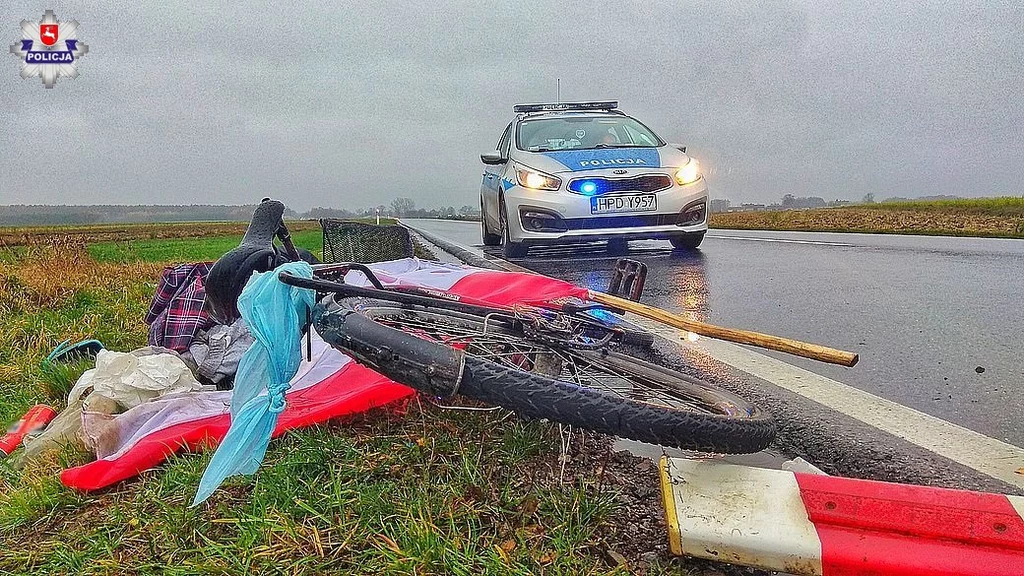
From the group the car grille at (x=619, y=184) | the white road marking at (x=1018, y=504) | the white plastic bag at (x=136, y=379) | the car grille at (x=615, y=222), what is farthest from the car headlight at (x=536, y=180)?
the white road marking at (x=1018, y=504)

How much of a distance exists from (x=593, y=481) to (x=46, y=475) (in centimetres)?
185

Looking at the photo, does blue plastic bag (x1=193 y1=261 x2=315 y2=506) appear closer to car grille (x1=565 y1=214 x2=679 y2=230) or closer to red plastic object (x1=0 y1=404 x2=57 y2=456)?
red plastic object (x1=0 y1=404 x2=57 y2=456)

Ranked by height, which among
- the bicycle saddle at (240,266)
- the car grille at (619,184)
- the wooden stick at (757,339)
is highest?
the car grille at (619,184)

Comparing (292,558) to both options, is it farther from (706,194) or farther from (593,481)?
(706,194)

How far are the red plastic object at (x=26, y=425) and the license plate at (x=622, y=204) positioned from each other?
510 cm

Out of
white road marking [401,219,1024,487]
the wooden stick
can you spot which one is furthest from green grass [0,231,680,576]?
white road marking [401,219,1024,487]

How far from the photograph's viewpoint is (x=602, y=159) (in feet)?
23.9

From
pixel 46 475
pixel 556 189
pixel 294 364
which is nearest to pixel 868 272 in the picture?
pixel 556 189

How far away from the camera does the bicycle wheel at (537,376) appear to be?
1.50 m

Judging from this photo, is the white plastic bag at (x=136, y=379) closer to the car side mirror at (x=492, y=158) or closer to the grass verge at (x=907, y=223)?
the car side mirror at (x=492, y=158)

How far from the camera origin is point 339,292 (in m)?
1.94

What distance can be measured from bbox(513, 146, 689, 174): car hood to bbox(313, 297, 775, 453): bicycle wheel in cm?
522

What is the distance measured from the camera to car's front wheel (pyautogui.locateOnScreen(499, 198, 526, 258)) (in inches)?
301

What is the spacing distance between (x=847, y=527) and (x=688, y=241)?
6.81 metres
